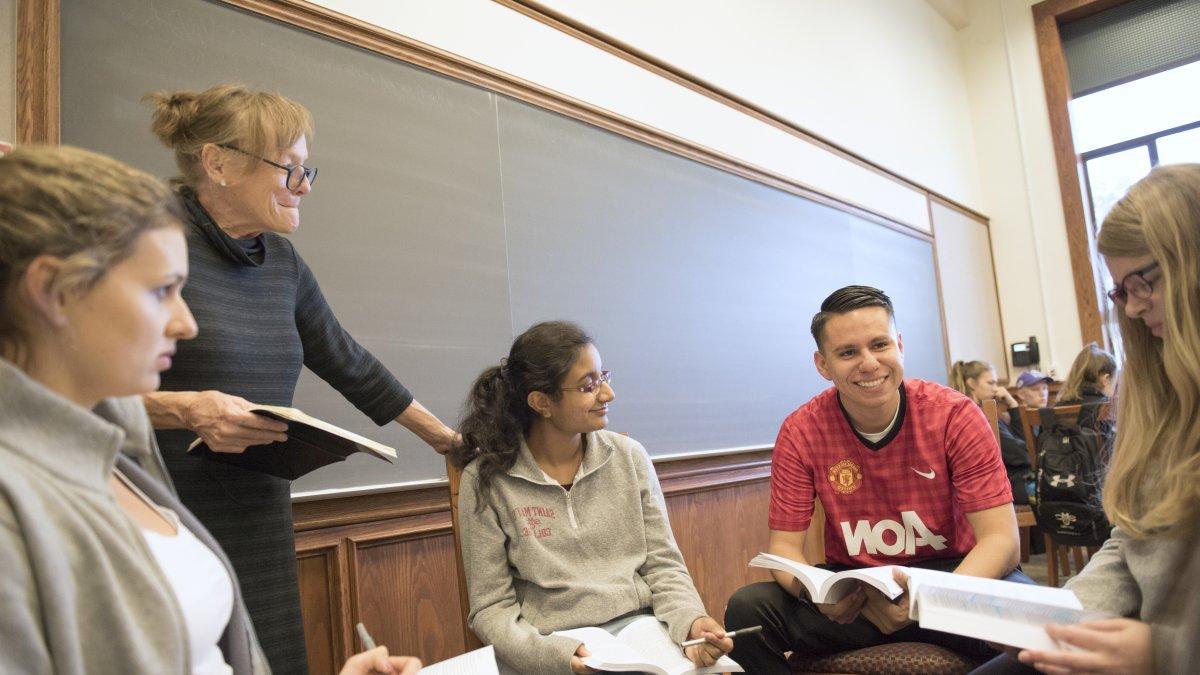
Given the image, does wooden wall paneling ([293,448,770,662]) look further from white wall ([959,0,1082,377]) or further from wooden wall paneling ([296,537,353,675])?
white wall ([959,0,1082,377])

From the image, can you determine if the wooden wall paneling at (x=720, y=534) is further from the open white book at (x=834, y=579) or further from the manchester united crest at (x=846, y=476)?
the open white book at (x=834, y=579)

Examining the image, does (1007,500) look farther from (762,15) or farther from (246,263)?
(762,15)

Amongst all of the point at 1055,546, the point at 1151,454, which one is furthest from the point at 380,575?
the point at 1055,546

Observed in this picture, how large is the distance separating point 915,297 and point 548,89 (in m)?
3.60

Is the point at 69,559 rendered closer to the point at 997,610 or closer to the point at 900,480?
the point at 997,610

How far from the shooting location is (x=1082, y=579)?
1274 mm

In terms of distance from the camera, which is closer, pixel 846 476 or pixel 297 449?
pixel 297 449

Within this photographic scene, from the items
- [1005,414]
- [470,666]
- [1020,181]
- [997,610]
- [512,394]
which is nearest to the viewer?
[997,610]

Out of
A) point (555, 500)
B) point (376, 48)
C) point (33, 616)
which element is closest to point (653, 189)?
point (376, 48)

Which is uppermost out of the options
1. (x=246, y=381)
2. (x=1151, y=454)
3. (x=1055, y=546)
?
(x=246, y=381)

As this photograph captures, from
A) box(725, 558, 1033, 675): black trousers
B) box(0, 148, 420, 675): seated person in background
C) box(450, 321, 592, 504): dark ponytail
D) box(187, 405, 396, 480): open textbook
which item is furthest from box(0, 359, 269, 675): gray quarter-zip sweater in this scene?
box(725, 558, 1033, 675): black trousers

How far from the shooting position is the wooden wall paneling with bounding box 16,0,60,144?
183 cm

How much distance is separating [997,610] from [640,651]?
2.26ft

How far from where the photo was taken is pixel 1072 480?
3369 millimetres
